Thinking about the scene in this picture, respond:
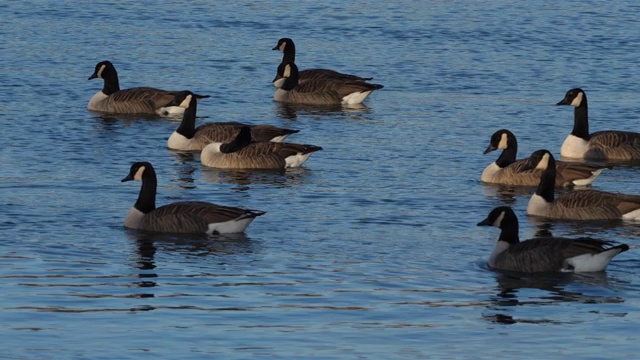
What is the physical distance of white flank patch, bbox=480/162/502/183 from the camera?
84.8 ft

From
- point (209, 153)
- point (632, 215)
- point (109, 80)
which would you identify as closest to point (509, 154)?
point (632, 215)

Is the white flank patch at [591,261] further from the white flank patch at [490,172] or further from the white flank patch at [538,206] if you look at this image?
the white flank patch at [490,172]

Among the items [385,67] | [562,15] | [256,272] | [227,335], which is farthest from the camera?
[562,15]

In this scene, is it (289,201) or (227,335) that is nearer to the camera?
(227,335)

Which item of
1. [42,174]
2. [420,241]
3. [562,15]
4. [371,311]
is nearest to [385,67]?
[562,15]

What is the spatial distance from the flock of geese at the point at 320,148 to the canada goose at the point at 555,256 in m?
0.01

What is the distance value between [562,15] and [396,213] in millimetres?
29662

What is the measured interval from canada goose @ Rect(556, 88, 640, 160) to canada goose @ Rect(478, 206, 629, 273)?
9766 mm

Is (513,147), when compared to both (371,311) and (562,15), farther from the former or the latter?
(562,15)

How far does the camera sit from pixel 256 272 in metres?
18.7

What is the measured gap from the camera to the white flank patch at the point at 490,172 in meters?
25.9

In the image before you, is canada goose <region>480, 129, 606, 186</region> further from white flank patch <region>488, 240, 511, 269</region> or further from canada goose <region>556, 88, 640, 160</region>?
white flank patch <region>488, 240, 511, 269</region>

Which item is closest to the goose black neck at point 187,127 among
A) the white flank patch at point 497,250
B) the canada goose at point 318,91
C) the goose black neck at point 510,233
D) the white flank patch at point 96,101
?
the white flank patch at point 96,101

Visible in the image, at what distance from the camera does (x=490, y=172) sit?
25.9 m
